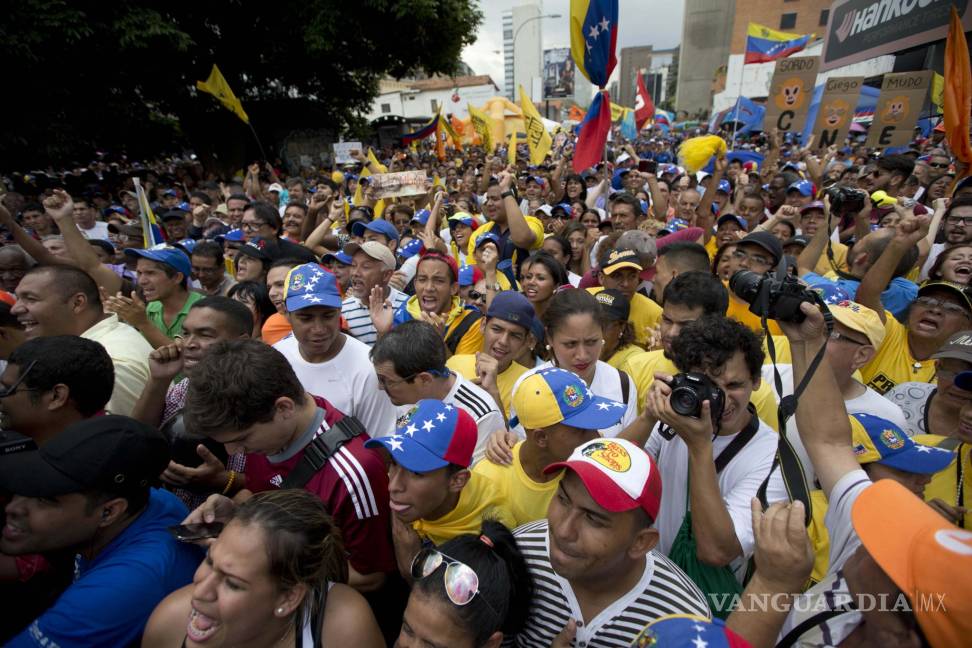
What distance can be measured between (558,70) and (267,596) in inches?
4609

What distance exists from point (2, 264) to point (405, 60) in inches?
795

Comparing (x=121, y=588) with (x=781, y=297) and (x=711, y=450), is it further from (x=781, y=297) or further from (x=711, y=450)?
(x=781, y=297)

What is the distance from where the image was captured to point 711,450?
1807 mm

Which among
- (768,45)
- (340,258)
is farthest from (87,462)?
(768,45)

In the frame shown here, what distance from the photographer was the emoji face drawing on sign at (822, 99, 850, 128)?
9.66 m

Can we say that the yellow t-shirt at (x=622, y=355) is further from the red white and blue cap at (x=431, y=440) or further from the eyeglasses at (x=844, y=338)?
the red white and blue cap at (x=431, y=440)

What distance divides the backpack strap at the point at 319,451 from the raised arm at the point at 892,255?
3.64 m

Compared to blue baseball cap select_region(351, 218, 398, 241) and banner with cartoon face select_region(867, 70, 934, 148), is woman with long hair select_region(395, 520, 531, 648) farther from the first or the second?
banner with cartoon face select_region(867, 70, 934, 148)

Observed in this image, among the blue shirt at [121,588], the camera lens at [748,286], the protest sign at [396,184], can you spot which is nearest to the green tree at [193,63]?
the protest sign at [396,184]

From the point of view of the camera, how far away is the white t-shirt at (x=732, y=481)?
1.94m

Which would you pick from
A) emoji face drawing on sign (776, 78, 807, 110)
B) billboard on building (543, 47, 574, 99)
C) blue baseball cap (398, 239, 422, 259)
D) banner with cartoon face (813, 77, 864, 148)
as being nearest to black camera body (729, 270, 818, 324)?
blue baseball cap (398, 239, 422, 259)

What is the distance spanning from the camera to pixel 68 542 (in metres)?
1.73

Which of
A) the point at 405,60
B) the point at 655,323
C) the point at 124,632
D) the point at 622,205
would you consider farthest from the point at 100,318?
the point at 405,60

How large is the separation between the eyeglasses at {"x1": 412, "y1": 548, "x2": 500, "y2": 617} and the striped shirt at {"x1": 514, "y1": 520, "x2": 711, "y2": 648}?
28 cm
